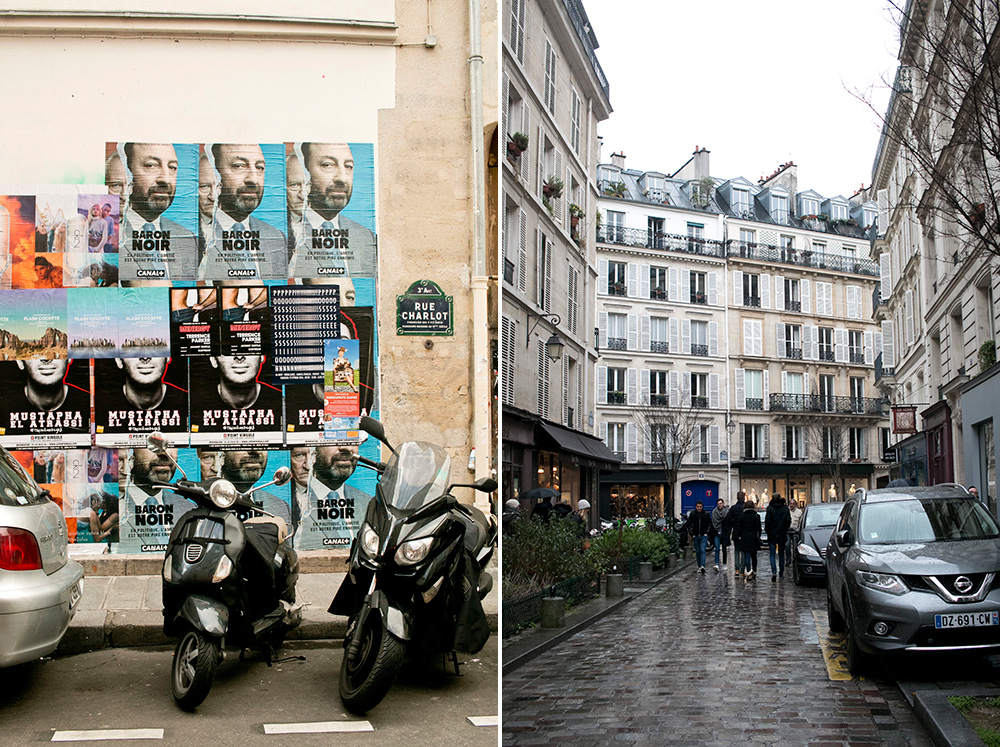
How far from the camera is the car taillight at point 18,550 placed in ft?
16.3

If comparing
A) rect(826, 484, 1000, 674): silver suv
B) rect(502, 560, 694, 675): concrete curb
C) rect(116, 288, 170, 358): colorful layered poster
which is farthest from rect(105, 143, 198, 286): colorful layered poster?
rect(826, 484, 1000, 674): silver suv

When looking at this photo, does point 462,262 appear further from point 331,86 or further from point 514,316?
point 514,316

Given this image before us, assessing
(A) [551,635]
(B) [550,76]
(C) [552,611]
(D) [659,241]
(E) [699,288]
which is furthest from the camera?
(E) [699,288]

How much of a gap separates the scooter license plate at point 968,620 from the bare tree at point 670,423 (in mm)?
31703

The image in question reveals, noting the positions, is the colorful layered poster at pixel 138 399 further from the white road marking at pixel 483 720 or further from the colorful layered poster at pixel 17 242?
the white road marking at pixel 483 720

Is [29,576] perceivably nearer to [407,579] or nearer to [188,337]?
[407,579]

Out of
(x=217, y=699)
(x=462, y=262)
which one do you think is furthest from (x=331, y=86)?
(x=217, y=699)

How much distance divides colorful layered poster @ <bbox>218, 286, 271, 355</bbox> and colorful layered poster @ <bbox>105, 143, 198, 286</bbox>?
0.47 m

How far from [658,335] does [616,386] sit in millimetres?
3268

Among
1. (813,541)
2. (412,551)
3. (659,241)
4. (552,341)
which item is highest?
(659,241)

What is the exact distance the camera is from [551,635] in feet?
29.5

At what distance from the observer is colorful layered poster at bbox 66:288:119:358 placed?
384 inches

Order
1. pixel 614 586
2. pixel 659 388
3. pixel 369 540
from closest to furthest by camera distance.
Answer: pixel 369 540, pixel 614 586, pixel 659 388

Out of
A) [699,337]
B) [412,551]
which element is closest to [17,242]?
[412,551]
